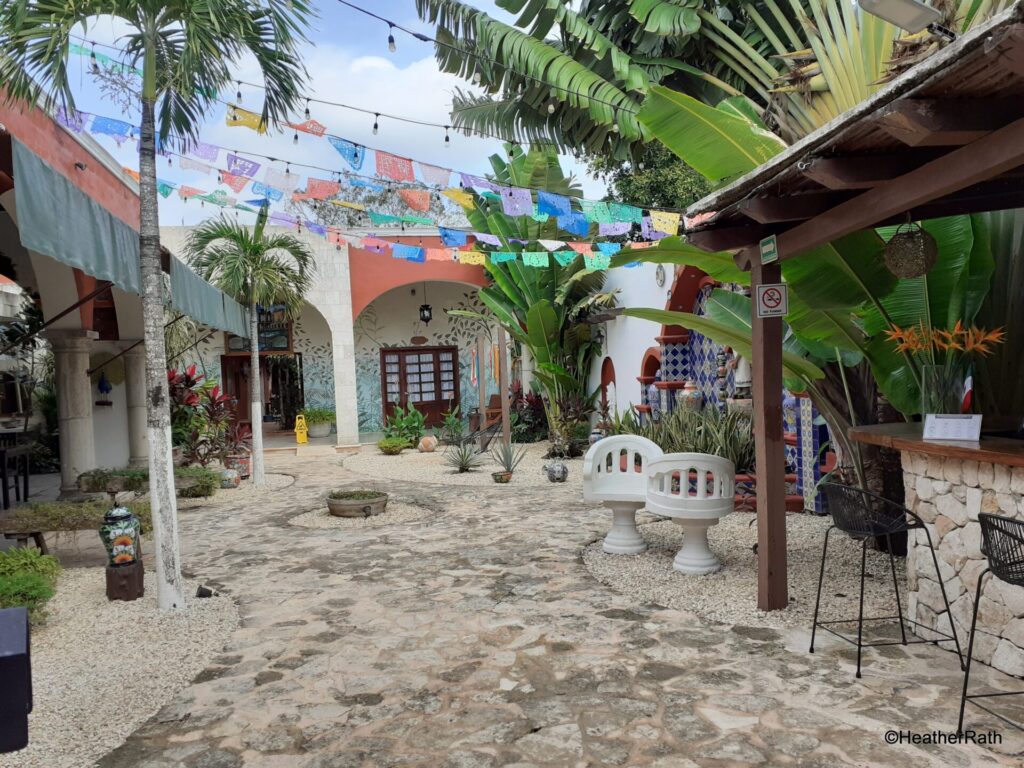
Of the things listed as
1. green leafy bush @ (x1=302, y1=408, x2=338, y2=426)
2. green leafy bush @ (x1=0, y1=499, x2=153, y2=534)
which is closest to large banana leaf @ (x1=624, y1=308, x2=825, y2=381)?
green leafy bush @ (x1=0, y1=499, x2=153, y2=534)

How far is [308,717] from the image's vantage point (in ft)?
10.8

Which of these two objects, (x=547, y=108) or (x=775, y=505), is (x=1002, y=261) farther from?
(x=547, y=108)

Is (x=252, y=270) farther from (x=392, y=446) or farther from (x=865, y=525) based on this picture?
(x=865, y=525)

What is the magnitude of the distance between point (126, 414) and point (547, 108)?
26.6ft

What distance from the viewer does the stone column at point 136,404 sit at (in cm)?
1142

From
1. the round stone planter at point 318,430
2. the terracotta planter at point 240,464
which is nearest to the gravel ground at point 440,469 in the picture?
the terracotta planter at point 240,464

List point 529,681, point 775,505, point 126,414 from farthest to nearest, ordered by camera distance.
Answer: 1. point 126,414
2. point 775,505
3. point 529,681

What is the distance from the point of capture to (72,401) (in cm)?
928

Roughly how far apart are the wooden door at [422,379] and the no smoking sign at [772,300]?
46.5 ft

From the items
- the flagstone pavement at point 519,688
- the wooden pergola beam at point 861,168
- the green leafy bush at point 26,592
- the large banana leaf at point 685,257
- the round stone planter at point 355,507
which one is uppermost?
the wooden pergola beam at point 861,168

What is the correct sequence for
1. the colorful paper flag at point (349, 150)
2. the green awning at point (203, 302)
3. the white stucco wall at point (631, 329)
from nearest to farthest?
the green awning at point (203, 302) → the colorful paper flag at point (349, 150) → the white stucco wall at point (631, 329)

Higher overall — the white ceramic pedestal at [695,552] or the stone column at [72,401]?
the stone column at [72,401]

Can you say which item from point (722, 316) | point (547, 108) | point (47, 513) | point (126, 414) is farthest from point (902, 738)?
point (126, 414)

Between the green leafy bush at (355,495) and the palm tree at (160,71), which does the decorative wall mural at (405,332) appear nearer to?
the green leafy bush at (355,495)
